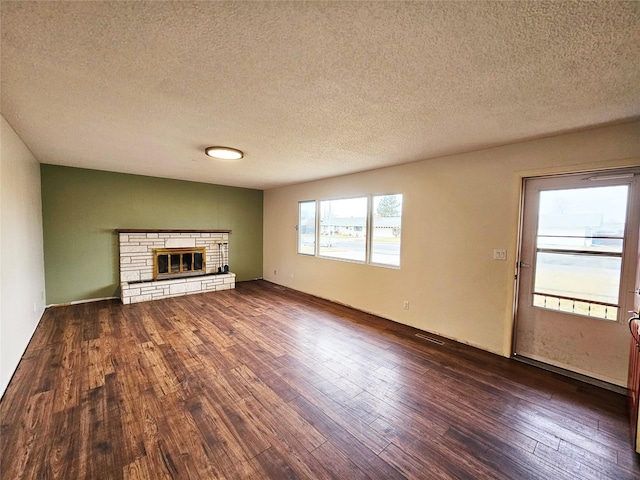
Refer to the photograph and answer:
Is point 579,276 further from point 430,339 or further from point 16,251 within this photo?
point 16,251

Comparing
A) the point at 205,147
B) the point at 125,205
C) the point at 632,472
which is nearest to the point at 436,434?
the point at 632,472

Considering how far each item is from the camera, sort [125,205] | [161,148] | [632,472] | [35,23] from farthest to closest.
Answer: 1. [125,205]
2. [161,148]
3. [632,472]
4. [35,23]

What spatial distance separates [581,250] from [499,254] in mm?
675

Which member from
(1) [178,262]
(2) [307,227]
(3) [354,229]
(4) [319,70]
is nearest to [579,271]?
(3) [354,229]

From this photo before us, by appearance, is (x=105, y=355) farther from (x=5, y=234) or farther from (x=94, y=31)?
(x=94, y=31)

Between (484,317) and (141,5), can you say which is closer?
(141,5)

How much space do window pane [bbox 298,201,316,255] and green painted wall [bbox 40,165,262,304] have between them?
209 centimetres

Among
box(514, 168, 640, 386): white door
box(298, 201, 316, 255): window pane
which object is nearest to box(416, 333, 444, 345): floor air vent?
box(514, 168, 640, 386): white door

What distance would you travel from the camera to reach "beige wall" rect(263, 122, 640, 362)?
2.60 m

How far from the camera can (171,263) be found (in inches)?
221

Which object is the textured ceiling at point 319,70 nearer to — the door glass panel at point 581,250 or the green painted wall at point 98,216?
the door glass panel at point 581,250

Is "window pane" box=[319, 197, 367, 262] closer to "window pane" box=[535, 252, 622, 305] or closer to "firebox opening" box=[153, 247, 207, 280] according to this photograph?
"window pane" box=[535, 252, 622, 305]

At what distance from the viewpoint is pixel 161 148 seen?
3.37 m

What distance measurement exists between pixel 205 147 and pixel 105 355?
8.62 feet
